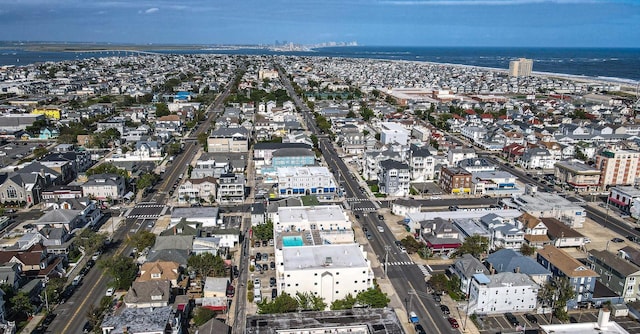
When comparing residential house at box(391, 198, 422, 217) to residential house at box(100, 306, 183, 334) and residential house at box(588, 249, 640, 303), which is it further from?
residential house at box(100, 306, 183, 334)

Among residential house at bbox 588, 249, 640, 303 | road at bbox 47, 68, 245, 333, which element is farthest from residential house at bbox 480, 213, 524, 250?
road at bbox 47, 68, 245, 333

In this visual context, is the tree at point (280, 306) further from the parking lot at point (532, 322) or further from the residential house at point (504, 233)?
the residential house at point (504, 233)

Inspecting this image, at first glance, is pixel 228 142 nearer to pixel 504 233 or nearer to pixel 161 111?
pixel 161 111

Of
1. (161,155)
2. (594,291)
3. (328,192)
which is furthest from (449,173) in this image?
(161,155)

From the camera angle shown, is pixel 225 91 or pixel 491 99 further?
pixel 225 91

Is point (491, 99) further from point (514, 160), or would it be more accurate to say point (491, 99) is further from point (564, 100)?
point (514, 160)

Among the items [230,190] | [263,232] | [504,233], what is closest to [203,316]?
[263,232]

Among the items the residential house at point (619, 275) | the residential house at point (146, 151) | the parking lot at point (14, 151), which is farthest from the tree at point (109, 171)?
the residential house at point (619, 275)
